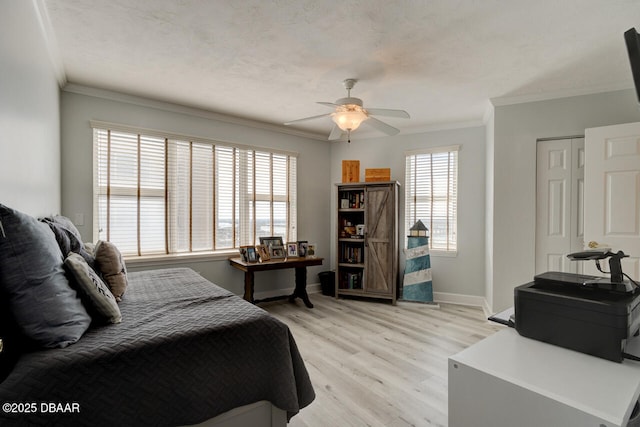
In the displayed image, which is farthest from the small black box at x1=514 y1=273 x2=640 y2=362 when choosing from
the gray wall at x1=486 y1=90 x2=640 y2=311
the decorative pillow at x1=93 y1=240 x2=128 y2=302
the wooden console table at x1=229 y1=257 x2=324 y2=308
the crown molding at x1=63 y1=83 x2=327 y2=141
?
the crown molding at x1=63 y1=83 x2=327 y2=141

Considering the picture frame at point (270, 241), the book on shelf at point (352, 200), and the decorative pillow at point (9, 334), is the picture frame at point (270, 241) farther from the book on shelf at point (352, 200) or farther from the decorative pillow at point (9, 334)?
the decorative pillow at point (9, 334)

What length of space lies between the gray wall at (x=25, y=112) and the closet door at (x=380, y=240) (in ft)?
11.6

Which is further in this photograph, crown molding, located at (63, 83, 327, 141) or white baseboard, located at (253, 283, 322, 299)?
white baseboard, located at (253, 283, 322, 299)

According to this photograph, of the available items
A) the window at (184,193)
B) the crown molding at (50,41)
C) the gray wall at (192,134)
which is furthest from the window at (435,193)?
the crown molding at (50,41)

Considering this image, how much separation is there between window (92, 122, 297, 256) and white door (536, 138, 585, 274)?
3213mm

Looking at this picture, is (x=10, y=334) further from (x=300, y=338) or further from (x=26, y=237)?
(x=300, y=338)

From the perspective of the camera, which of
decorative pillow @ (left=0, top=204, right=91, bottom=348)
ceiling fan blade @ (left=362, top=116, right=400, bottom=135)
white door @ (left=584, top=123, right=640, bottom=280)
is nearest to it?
decorative pillow @ (left=0, top=204, right=91, bottom=348)

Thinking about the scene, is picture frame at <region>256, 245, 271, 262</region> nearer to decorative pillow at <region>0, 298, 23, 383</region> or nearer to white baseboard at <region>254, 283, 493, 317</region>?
white baseboard at <region>254, 283, 493, 317</region>

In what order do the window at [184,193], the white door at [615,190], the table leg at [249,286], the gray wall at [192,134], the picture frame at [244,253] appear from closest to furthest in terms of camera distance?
the white door at [615,190], the gray wall at [192,134], the window at [184,193], the table leg at [249,286], the picture frame at [244,253]

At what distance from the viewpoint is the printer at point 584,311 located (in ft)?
3.46

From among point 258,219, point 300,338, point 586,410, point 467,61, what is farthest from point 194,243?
point 586,410

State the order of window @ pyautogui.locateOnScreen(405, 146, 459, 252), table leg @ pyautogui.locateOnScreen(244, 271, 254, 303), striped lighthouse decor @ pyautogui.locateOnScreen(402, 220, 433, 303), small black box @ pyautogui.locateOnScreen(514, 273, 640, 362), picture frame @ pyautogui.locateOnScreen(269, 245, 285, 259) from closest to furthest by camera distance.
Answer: small black box @ pyautogui.locateOnScreen(514, 273, 640, 362) < table leg @ pyautogui.locateOnScreen(244, 271, 254, 303) < picture frame @ pyautogui.locateOnScreen(269, 245, 285, 259) < striped lighthouse decor @ pyautogui.locateOnScreen(402, 220, 433, 303) < window @ pyautogui.locateOnScreen(405, 146, 459, 252)

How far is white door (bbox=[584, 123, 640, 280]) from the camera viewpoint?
2.73 meters

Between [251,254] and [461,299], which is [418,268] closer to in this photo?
[461,299]
